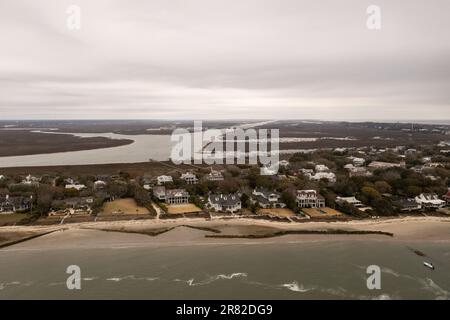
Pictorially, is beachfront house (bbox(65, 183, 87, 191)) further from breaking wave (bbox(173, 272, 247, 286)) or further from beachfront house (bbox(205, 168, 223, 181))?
breaking wave (bbox(173, 272, 247, 286))

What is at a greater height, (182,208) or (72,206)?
(72,206)

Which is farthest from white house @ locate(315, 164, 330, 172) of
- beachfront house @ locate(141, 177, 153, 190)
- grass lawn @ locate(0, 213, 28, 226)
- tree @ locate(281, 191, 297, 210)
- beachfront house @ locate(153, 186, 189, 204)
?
grass lawn @ locate(0, 213, 28, 226)

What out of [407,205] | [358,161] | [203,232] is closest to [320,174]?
[407,205]

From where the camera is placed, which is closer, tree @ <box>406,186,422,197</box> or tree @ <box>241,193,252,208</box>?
tree @ <box>241,193,252,208</box>

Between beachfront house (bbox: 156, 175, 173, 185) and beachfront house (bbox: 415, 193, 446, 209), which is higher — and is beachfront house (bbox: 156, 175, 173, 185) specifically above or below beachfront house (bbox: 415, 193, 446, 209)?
above

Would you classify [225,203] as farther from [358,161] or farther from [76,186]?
[358,161]
